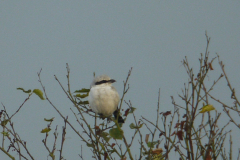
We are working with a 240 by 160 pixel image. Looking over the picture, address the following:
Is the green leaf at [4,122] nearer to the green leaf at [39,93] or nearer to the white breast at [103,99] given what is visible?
the green leaf at [39,93]

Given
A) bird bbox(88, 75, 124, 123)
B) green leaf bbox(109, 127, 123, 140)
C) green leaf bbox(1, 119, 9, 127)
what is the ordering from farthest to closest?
bird bbox(88, 75, 124, 123) < green leaf bbox(1, 119, 9, 127) < green leaf bbox(109, 127, 123, 140)

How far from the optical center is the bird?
3496 mm

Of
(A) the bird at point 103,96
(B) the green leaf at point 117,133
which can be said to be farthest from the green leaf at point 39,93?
(A) the bird at point 103,96

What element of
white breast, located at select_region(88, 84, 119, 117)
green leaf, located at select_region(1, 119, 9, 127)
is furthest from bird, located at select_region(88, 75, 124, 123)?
green leaf, located at select_region(1, 119, 9, 127)

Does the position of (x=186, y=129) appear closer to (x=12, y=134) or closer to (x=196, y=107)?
(x=196, y=107)

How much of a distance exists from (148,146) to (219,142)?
50cm

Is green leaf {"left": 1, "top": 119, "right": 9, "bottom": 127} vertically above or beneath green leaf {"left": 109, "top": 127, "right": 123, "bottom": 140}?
above

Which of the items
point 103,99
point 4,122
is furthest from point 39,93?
point 103,99

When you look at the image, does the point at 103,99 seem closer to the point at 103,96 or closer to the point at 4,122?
the point at 103,96

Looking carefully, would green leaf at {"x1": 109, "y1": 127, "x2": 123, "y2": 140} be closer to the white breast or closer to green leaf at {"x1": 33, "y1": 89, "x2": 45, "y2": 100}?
green leaf at {"x1": 33, "y1": 89, "x2": 45, "y2": 100}

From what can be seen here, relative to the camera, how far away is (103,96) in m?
3.50

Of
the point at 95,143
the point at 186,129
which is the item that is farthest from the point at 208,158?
the point at 95,143

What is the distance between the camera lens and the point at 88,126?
266cm

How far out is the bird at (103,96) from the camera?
138 inches
